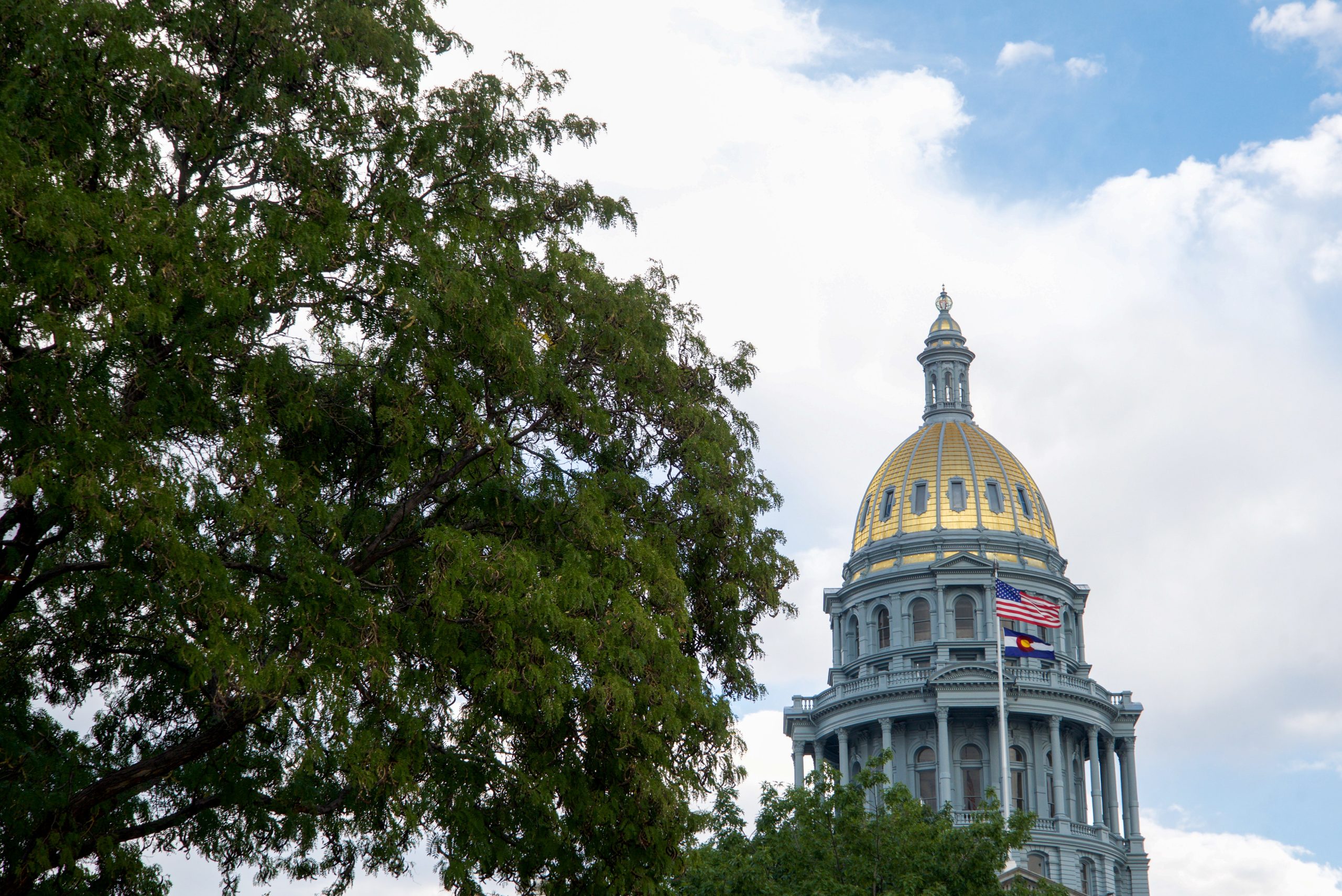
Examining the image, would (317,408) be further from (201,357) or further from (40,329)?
(40,329)

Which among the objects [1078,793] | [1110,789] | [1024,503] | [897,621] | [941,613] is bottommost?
[1078,793]

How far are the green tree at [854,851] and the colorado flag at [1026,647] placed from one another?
106 ft

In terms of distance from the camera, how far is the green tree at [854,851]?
117 ft

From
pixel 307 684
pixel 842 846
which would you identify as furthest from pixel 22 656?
pixel 842 846

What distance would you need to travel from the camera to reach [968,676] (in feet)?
282

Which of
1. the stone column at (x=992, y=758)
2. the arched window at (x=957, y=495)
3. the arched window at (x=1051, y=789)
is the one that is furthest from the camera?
the arched window at (x=957, y=495)

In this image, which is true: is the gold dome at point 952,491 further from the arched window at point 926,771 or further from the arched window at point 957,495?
the arched window at point 926,771

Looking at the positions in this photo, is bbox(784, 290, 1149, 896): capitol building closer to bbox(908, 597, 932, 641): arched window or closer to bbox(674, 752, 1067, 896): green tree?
bbox(908, 597, 932, 641): arched window

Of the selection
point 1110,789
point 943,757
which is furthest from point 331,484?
point 1110,789

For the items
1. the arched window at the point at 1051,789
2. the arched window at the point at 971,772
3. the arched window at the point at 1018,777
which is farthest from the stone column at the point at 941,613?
the arched window at the point at 1051,789

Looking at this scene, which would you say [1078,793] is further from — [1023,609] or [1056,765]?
[1023,609]

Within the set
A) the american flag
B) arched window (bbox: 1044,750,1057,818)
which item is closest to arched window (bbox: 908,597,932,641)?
arched window (bbox: 1044,750,1057,818)

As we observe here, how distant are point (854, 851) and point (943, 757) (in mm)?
49092

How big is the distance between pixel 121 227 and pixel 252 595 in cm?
475
